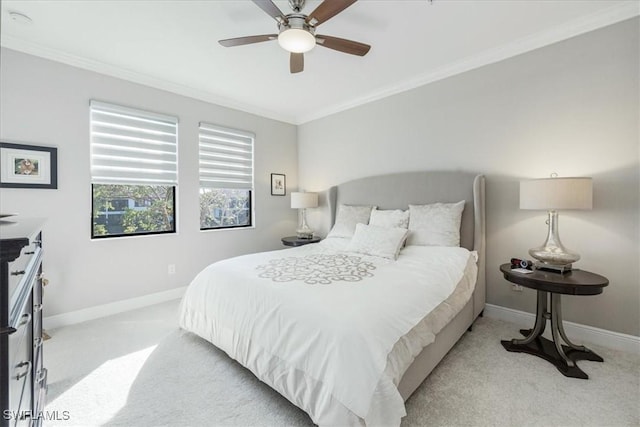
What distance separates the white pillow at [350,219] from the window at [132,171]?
2.08m

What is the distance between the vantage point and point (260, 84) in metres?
3.79

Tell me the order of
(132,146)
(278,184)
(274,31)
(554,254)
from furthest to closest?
(278,184) < (132,146) < (274,31) < (554,254)

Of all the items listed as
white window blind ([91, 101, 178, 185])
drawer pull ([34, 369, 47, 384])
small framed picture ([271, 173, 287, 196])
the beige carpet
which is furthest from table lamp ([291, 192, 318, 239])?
drawer pull ([34, 369, 47, 384])

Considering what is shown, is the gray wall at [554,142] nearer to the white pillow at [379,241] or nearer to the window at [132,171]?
the white pillow at [379,241]

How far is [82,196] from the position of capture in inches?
124

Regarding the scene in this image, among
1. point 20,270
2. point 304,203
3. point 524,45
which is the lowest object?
point 20,270

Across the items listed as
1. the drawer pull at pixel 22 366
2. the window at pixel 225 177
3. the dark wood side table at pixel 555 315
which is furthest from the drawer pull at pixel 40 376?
the dark wood side table at pixel 555 315

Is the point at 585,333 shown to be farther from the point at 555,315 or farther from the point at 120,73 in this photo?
the point at 120,73

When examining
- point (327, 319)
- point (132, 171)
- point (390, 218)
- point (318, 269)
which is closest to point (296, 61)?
point (318, 269)

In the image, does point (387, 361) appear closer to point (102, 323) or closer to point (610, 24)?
point (102, 323)

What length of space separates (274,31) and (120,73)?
185 centimetres

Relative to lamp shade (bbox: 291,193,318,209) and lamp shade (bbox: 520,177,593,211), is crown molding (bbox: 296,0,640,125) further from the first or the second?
lamp shade (bbox: 291,193,318,209)

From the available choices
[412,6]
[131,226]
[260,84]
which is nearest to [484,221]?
[412,6]

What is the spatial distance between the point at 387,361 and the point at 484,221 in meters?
2.13
